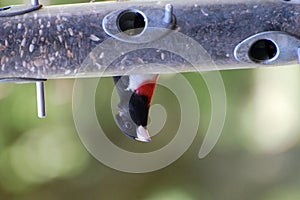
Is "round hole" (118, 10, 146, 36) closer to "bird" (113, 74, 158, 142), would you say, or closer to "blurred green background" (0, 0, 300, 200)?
"bird" (113, 74, 158, 142)

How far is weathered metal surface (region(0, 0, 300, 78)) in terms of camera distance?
70 centimetres

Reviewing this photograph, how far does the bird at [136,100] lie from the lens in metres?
0.77

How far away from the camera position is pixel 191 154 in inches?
64.1

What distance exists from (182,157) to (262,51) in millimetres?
945

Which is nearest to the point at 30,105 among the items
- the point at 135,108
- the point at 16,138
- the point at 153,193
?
the point at 16,138

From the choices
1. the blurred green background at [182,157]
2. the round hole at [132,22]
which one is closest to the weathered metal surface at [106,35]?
the round hole at [132,22]

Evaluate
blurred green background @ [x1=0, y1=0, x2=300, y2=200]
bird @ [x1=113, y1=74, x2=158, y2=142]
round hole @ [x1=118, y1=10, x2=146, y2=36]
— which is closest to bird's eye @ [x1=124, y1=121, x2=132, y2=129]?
bird @ [x1=113, y1=74, x2=158, y2=142]

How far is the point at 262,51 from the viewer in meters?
0.70

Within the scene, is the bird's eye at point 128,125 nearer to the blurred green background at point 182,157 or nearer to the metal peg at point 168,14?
the metal peg at point 168,14

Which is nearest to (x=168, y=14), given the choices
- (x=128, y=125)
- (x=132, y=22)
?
(x=132, y=22)

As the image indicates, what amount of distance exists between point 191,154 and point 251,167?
0.17 metres

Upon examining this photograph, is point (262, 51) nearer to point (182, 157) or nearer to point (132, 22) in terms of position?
point (132, 22)

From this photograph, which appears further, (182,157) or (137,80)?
(182,157)

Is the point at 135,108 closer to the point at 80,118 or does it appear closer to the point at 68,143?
the point at 80,118
